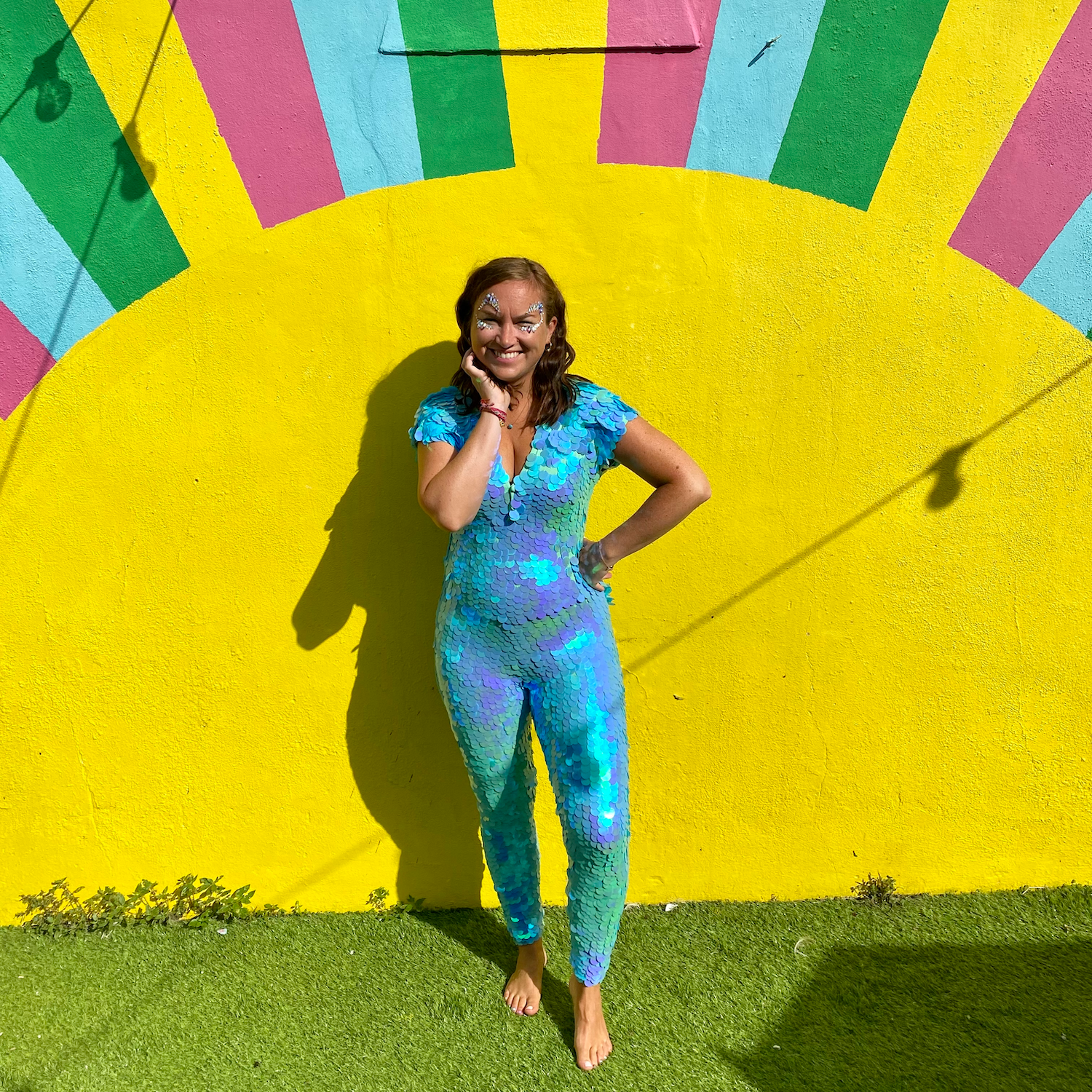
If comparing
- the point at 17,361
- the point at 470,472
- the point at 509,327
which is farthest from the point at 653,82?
the point at 17,361

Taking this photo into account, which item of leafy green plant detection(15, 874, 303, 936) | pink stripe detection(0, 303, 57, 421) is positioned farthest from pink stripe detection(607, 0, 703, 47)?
leafy green plant detection(15, 874, 303, 936)

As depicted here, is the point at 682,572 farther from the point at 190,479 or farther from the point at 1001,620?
the point at 190,479

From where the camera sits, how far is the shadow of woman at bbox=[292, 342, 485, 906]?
2.46m

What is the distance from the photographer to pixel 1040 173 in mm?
2281

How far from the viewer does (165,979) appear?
249 centimetres

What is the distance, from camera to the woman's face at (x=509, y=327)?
1915 millimetres

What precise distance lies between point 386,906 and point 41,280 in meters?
2.12

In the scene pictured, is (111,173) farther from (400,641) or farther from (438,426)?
(400,641)

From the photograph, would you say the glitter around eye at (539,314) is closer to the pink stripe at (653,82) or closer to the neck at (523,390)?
the neck at (523,390)

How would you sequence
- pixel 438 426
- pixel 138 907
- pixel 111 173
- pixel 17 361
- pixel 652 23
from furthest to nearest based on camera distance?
pixel 138 907, pixel 17 361, pixel 111 173, pixel 652 23, pixel 438 426

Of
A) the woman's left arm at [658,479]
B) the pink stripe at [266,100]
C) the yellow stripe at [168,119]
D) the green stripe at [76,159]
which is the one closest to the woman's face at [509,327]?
the woman's left arm at [658,479]

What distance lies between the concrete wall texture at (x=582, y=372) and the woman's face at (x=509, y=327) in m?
0.47

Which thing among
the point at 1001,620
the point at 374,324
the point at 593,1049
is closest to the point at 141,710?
the point at 374,324

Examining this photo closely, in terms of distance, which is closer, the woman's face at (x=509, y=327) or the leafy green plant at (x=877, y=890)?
the woman's face at (x=509, y=327)
